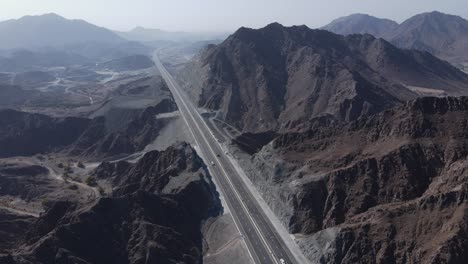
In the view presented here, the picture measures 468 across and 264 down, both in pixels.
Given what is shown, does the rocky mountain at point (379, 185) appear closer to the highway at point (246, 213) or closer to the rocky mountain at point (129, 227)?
the highway at point (246, 213)

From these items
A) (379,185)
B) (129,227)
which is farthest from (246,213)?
(379,185)

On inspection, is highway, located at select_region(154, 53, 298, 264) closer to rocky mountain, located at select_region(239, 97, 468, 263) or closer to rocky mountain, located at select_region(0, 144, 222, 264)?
rocky mountain, located at select_region(239, 97, 468, 263)

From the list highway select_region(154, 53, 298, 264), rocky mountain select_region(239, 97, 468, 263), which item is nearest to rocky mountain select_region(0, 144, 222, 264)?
highway select_region(154, 53, 298, 264)

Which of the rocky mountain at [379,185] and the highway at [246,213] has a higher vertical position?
the rocky mountain at [379,185]

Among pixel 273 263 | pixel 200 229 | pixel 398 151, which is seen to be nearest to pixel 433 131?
pixel 398 151

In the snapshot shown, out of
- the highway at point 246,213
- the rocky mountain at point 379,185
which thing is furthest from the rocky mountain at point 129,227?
the rocky mountain at point 379,185
